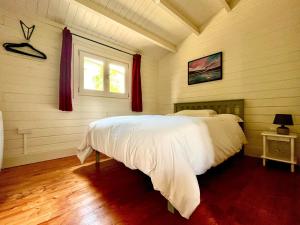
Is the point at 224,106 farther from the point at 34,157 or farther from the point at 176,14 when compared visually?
the point at 34,157

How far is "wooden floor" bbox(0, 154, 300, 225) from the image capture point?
1106 millimetres

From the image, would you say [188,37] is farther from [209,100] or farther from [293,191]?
[293,191]

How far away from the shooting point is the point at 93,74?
3.05 metres

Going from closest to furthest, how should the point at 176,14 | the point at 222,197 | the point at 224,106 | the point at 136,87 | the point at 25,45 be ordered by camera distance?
the point at 222,197 < the point at 25,45 < the point at 176,14 < the point at 224,106 < the point at 136,87

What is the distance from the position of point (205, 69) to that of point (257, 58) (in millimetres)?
914

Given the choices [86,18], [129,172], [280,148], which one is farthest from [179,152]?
[86,18]

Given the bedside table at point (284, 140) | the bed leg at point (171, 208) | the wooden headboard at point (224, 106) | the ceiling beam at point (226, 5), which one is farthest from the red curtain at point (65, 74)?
the bedside table at point (284, 140)

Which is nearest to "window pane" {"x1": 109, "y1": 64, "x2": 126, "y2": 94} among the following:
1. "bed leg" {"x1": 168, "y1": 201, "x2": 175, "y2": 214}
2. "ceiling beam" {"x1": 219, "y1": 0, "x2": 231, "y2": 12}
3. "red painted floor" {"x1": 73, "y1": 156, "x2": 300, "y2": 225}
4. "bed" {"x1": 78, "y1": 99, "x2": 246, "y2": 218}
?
"bed" {"x1": 78, "y1": 99, "x2": 246, "y2": 218}

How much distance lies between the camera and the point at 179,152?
1136 mm

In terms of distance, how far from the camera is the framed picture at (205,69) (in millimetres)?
3008

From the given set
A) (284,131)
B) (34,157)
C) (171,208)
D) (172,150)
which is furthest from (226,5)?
(34,157)

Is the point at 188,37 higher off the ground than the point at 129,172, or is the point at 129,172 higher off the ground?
the point at 188,37

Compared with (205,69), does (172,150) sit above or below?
below

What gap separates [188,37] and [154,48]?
85 cm
